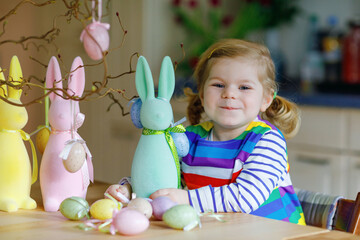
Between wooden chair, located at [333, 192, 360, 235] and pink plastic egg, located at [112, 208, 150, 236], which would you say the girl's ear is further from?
pink plastic egg, located at [112, 208, 150, 236]

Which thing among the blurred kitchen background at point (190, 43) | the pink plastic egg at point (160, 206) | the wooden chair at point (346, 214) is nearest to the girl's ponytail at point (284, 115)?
the wooden chair at point (346, 214)

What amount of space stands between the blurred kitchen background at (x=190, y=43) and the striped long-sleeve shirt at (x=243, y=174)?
1.46m

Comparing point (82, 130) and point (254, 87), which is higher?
point (254, 87)

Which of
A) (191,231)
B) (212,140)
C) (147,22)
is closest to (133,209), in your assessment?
(191,231)

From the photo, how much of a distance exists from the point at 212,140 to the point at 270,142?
19cm

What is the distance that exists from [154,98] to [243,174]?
0.25 metres

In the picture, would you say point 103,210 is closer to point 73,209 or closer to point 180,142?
point 73,209

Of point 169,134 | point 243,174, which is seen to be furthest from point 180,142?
point 243,174

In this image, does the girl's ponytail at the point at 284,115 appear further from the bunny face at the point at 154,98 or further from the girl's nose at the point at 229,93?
the bunny face at the point at 154,98

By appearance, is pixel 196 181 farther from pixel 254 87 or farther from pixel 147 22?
pixel 147 22

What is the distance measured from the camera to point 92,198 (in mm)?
1146

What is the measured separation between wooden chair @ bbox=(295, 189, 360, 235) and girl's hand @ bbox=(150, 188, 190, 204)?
15.3 inches

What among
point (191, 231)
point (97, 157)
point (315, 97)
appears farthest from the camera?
point (97, 157)

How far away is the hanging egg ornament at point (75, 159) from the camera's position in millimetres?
966
